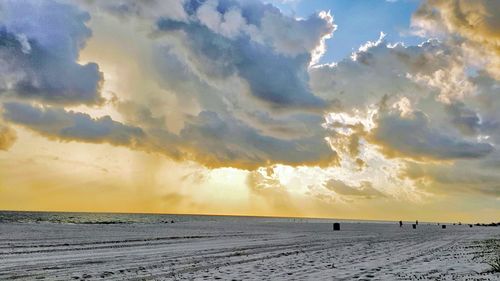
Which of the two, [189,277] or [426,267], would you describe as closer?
[189,277]

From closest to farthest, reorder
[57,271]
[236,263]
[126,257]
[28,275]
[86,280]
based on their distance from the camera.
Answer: [86,280] < [28,275] < [57,271] < [236,263] < [126,257]

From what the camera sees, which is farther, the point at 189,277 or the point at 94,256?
the point at 94,256

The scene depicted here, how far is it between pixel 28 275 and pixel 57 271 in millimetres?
1130

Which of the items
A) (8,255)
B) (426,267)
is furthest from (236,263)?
(8,255)

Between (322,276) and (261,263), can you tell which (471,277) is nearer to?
(322,276)

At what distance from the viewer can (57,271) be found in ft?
52.5

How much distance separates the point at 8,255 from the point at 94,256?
4.00 metres

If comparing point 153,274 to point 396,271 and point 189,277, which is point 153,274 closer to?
point 189,277

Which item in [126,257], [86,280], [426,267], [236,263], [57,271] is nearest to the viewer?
[86,280]

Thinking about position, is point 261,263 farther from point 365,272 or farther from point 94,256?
point 94,256

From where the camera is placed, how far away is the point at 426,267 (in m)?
17.7

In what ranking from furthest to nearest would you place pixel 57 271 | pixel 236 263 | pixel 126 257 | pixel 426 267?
1. pixel 126 257
2. pixel 236 263
3. pixel 426 267
4. pixel 57 271

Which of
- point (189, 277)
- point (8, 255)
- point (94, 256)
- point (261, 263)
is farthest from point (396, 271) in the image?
point (8, 255)

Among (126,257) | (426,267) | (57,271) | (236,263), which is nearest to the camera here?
(57,271)
